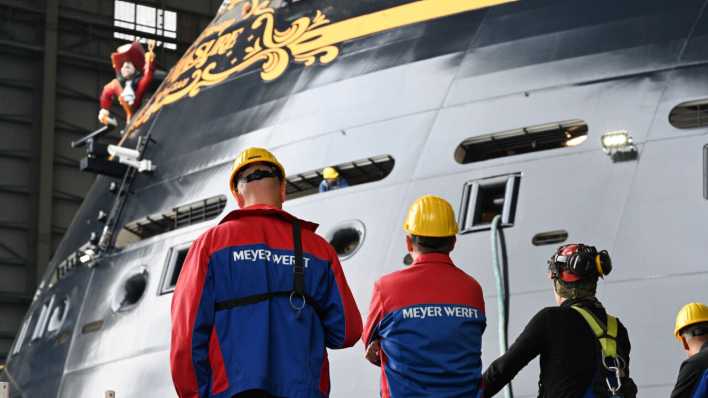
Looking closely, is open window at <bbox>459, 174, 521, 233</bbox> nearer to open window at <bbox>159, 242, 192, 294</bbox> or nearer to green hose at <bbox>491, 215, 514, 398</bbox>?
green hose at <bbox>491, 215, 514, 398</bbox>

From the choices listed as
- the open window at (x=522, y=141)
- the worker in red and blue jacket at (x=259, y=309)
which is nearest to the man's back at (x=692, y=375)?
the worker in red and blue jacket at (x=259, y=309)

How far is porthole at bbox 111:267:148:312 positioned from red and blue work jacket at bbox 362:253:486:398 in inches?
262

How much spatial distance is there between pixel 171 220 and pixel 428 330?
711 cm

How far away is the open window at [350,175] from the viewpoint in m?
10.0

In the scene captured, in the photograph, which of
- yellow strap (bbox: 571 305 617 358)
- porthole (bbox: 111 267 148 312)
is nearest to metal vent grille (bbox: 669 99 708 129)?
yellow strap (bbox: 571 305 617 358)

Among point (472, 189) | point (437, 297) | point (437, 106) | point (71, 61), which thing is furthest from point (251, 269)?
point (71, 61)

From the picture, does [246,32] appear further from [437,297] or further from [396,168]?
[437,297]

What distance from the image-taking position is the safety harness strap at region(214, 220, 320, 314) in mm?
4363

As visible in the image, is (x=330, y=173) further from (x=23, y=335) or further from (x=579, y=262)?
(x=23, y=335)

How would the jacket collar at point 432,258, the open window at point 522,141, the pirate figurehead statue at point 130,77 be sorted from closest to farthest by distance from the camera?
the jacket collar at point 432,258 → the open window at point 522,141 → the pirate figurehead statue at point 130,77

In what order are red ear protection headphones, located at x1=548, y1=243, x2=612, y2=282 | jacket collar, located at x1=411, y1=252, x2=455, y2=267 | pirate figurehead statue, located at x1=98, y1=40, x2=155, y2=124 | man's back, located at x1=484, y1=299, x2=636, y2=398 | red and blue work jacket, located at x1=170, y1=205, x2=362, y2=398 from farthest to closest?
pirate figurehead statue, located at x1=98, y1=40, x2=155, y2=124, red ear protection headphones, located at x1=548, y1=243, x2=612, y2=282, jacket collar, located at x1=411, y1=252, x2=455, y2=267, man's back, located at x1=484, y1=299, x2=636, y2=398, red and blue work jacket, located at x1=170, y1=205, x2=362, y2=398

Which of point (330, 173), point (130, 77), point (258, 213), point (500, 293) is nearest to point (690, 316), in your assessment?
point (500, 293)

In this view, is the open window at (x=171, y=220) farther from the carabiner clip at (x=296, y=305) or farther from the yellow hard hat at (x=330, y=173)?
the carabiner clip at (x=296, y=305)

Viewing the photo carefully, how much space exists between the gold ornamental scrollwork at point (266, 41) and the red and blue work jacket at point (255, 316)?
6.30m
